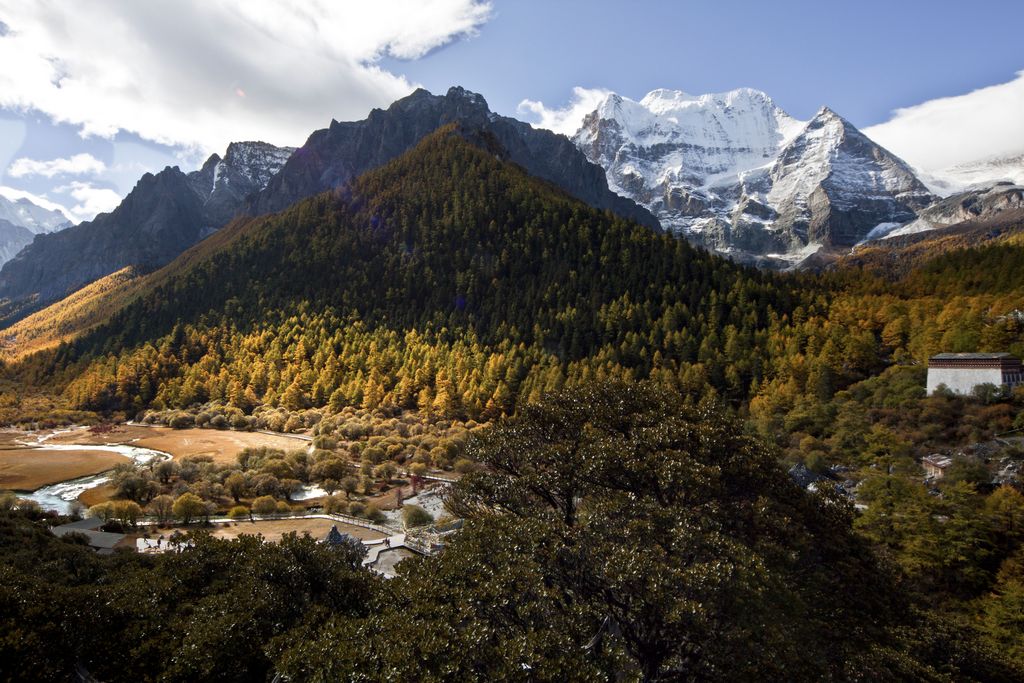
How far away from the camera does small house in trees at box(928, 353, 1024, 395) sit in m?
58.7

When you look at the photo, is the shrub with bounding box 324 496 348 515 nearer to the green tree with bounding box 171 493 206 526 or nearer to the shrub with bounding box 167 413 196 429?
the green tree with bounding box 171 493 206 526

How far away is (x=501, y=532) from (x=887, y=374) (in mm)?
76774

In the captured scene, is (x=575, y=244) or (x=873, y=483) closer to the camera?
(x=873, y=483)

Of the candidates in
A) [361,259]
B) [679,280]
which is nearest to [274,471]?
[679,280]

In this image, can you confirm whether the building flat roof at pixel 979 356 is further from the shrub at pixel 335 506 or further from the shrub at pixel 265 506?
the shrub at pixel 265 506

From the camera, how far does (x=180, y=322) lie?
147 meters

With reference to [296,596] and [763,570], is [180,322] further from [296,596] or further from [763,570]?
[763,570]

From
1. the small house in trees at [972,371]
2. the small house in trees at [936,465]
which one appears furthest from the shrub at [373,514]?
the small house in trees at [972,371]

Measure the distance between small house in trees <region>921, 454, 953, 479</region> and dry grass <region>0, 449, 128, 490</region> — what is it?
99701mm

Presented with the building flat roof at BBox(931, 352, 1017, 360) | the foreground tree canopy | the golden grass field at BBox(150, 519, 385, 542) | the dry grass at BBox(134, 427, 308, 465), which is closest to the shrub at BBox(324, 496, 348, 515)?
the golden grass field at BBox(150, 519, 385, 542)

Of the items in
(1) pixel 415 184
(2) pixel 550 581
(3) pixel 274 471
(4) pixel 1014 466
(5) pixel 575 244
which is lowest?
(3) pixel 274 471

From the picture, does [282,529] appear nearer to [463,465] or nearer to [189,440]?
[463,465]

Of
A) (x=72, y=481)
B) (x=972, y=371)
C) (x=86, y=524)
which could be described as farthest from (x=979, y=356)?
(x=72, y=481)

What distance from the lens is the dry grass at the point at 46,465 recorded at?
66.6 metres
